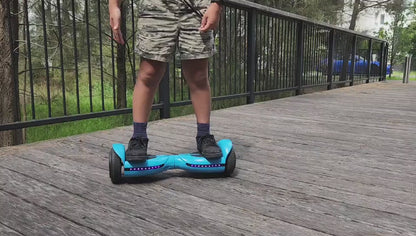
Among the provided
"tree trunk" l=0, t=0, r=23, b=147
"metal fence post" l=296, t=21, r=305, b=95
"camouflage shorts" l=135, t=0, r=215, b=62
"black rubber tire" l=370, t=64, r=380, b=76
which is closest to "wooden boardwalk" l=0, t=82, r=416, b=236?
"camouflage shorts" l=135, t=0, r=215, b=62

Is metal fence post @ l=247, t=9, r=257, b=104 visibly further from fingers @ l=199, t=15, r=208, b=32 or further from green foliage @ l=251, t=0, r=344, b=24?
green foliage @ l=251, t=0, r=344, b=24

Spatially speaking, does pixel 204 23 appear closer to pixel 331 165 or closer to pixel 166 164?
pixel 166 164

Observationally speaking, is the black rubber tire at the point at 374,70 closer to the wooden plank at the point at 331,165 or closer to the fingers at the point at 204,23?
the wooden plank at the point at 331,165

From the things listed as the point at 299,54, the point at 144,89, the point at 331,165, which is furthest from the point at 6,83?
the point at 299,54

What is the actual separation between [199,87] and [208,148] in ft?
0.82

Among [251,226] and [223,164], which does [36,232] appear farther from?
[223,164]

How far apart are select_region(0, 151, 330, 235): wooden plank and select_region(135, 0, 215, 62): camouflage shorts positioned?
49 centimetres

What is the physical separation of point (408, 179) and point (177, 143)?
110 cm

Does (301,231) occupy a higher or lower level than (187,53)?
lower

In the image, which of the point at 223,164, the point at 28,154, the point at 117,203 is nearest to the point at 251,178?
the point at 223,164

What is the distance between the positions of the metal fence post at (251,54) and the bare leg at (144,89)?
100 inches

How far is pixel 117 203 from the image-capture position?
3.76 ft

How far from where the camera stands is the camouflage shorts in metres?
1.36

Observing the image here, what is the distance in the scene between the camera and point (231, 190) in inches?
50.3
